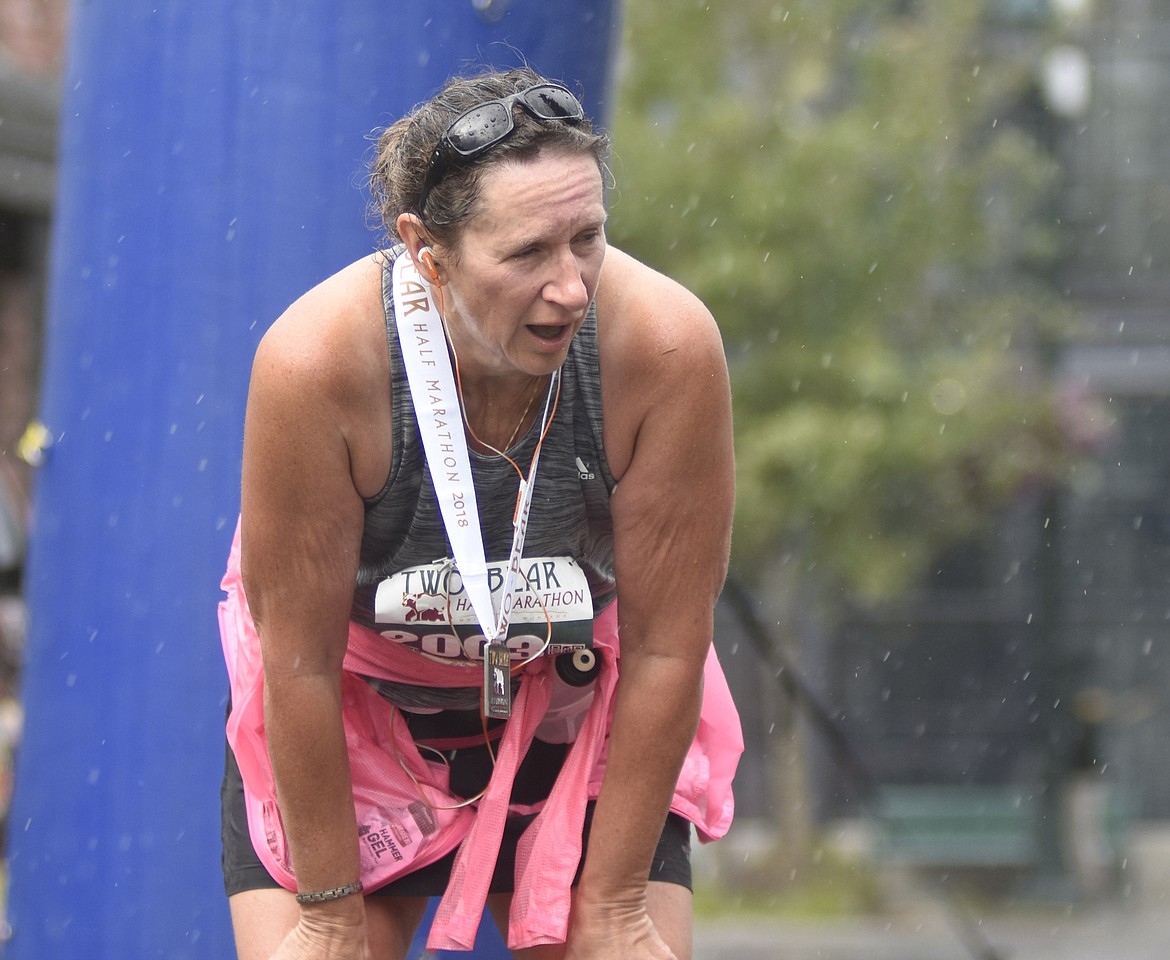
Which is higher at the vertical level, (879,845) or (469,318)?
(469,318)

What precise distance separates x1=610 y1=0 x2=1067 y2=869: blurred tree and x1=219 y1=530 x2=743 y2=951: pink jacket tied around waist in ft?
24.4

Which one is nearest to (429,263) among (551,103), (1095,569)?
(551,103)

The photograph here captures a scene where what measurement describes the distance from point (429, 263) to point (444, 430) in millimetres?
243

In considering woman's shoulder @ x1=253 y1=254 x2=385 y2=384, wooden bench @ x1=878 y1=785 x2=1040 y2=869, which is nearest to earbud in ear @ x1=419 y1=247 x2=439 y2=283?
woman's shoulder @ x1=253 y1=254 x2=385 y2=384

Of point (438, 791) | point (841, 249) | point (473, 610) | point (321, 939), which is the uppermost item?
point (473, 610)

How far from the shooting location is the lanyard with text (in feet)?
8.03

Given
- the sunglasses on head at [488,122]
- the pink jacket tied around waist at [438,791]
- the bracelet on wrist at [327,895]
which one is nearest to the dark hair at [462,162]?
the sunglasses on head at [488,122]

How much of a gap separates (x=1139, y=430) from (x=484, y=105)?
12.5 metres

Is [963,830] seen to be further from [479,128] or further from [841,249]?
[479,128]

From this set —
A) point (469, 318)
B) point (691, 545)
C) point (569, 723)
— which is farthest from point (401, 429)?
point (569, 723)

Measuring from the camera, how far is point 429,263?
7.87 feet

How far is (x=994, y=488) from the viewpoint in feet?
38.1

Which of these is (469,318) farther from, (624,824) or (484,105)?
(624,824)

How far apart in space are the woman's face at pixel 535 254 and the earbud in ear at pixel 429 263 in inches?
1.1
